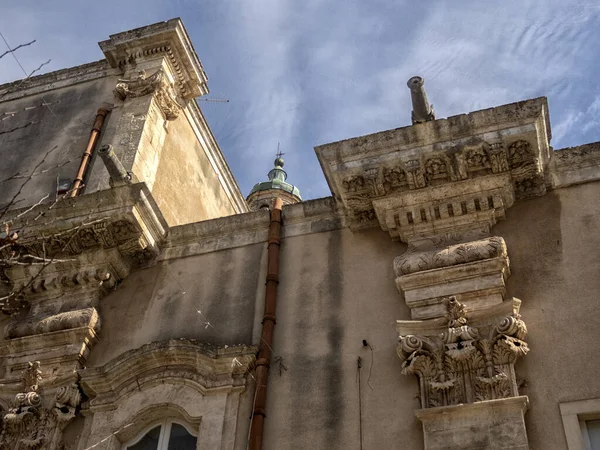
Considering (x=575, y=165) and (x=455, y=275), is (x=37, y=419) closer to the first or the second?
(x=455, y=275)

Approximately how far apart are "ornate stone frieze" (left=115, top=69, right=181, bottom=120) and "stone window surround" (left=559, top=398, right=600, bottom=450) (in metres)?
8.04

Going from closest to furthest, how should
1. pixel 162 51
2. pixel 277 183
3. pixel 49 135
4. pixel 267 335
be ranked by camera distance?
pixel 267 335 < pixel 49 135 < pixel 162 51 < pixel 277 183

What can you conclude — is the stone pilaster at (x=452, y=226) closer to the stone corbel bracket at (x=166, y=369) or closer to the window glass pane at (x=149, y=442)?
the stone corbel bracket at (x=166, y=369)

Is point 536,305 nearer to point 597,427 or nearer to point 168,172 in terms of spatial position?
point 597,427

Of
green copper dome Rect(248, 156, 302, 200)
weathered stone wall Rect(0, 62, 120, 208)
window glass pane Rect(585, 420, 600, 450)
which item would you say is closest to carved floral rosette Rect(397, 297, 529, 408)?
window glass pane Rect(585, 420, 600, 450)

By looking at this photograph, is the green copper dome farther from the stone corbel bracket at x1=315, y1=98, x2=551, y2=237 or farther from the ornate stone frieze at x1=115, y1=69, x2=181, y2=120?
the stone corbel bracket at x1=315, y1=98, x2=551, y2=237

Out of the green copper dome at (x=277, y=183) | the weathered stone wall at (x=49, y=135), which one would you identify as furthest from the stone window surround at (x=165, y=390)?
the green copper dome at (x=277, y=183)

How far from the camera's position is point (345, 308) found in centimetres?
855

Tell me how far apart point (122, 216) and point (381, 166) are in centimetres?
320

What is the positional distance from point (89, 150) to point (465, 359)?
6.95m

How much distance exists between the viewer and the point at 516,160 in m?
8.65

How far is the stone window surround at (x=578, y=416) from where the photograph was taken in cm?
668

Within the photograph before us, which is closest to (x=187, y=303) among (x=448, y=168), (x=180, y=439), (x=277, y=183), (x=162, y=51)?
(x=180, y=439)

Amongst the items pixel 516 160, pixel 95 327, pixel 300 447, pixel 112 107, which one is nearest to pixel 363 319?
pixel 300 447
